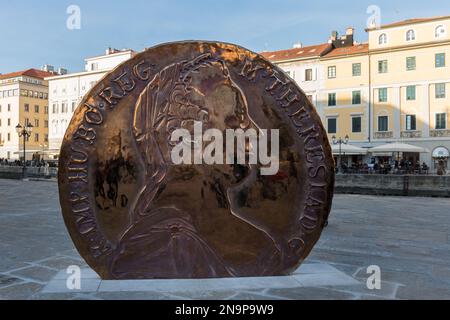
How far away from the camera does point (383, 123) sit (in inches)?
1998

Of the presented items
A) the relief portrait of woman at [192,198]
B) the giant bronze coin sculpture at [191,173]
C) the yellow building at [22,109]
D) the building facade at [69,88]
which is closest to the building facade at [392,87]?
the building facade at [69,88]

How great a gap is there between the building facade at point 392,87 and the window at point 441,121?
0.31 ft

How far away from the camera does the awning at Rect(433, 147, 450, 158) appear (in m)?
46.1

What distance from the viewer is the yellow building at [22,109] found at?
83.4 metres

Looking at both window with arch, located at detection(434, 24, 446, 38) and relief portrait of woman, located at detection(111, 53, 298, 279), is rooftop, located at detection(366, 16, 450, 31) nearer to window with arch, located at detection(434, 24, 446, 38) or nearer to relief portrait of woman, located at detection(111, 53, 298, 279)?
window with arch, located at detection(434, 24, 446, 38)

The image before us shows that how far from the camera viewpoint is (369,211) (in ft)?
43.9

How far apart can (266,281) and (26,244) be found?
4464 millimetres

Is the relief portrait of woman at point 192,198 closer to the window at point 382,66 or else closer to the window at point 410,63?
the window at point 410,63

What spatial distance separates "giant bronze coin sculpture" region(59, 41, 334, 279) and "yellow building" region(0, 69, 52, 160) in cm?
8350

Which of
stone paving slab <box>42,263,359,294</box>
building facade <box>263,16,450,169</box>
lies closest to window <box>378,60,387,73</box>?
building facade <box>263,16,450,169</box>

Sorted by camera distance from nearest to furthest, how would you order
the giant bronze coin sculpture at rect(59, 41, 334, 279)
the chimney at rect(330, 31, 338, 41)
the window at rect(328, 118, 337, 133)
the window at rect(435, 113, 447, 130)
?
1. the giant bronze coin sculpture at rect(59, 41, 334, 279)
2. the window at rect(435, 113, 447, 130)
3. the window at rect(328, 118, 337, 133)
4. the chimney at rect(330, 31, 338, 41)

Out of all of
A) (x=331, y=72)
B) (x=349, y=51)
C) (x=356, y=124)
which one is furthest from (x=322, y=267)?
(x=349, y=51)

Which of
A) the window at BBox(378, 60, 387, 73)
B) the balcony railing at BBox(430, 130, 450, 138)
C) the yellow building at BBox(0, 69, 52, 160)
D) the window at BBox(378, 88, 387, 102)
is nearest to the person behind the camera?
the balcony railing at BBox(430, 130, 450, 138)

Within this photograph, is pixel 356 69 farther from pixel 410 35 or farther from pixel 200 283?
pixel 200 283
